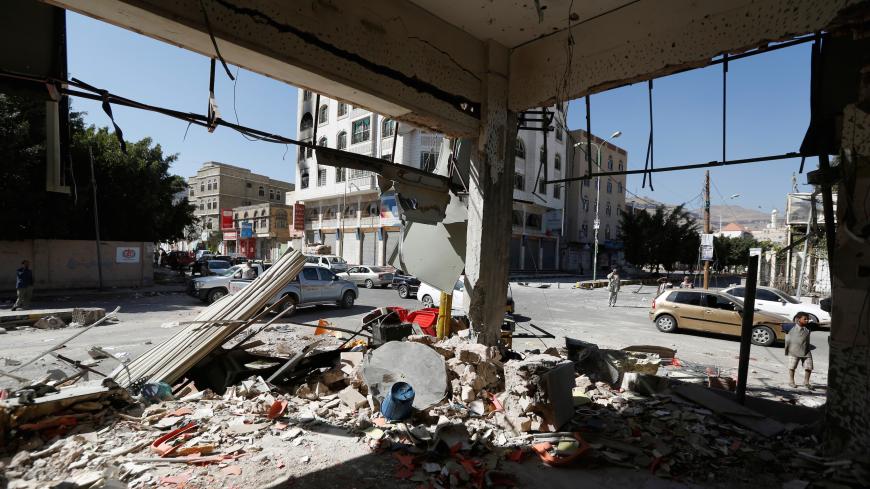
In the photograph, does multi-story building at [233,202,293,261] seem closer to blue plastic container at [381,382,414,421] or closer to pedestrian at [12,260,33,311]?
pedestrian at [12,260,33,311]

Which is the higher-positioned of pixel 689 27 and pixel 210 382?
pixel 689 27

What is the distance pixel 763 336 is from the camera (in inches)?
432

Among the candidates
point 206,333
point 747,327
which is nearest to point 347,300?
point 206,333

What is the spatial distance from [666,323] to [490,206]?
10.1 m

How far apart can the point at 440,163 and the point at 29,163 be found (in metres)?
17.5

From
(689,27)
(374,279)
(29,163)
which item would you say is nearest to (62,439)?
(689,27)

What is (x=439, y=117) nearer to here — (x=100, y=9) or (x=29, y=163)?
(x=100, y=9)

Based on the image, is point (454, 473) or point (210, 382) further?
point (210, 382)

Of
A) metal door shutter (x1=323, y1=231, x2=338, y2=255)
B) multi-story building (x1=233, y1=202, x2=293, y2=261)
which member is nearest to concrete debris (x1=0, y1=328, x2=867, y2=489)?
metal door shutter (x1=323, y1=231, x2=338, y2=255)

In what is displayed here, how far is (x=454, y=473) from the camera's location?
3535 millimetres

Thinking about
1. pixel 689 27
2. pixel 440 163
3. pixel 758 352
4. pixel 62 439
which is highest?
pixel 689 27

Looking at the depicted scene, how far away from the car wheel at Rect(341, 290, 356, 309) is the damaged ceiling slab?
35.4 feet

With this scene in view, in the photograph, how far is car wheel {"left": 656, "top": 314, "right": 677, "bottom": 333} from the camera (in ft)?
41.2

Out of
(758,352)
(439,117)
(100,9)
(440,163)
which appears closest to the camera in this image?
(100,9)
